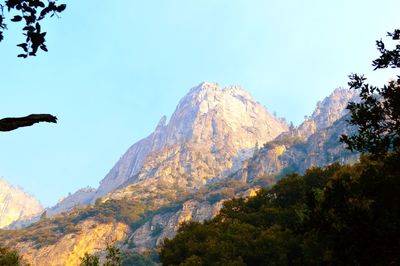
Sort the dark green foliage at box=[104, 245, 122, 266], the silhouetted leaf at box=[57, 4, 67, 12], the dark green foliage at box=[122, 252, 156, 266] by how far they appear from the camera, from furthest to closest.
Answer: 1. the dark green foliage at box=[122, 252, 156, 266]
2. the dark green foliage at box=[104, 245, 122, 266]
3. the silhouetted leaf at box=[57, 4, 67, 12]

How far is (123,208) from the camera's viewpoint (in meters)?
185

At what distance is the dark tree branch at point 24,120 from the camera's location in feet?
22.2

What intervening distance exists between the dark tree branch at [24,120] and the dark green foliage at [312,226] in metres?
7.62

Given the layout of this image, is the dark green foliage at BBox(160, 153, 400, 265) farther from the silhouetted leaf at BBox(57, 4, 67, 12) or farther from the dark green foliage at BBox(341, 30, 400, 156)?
the silhouetted leaf at BBox(57, 4, 67, 12)

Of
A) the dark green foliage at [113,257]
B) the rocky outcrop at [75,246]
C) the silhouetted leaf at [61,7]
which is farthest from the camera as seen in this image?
the rocky outcrop at [75,246]

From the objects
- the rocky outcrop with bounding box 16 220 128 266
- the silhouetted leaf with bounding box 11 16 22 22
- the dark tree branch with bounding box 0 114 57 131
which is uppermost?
the rocky outcrop with bounding box 16 220 128 266

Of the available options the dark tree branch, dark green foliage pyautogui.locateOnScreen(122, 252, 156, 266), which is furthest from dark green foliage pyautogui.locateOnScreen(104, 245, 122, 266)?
dark green foliage pyautogui.locateOnScreen(122, 252, 156, 266)

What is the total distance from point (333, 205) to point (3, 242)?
6593 inches

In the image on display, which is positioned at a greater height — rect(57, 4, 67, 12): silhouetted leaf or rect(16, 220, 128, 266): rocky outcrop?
rect(16, 220, 128, 266): rocky outcrop

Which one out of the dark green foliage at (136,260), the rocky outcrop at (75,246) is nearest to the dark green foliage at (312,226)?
the dark green foliage at (136,260)

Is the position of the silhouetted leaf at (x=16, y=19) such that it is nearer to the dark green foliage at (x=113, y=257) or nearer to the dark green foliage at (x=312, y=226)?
the dark green foliage at (x=312, y=226)

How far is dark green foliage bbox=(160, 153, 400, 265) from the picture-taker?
11.5m

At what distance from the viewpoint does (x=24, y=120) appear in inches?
270

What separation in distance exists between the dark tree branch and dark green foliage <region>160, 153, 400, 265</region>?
762 cm
